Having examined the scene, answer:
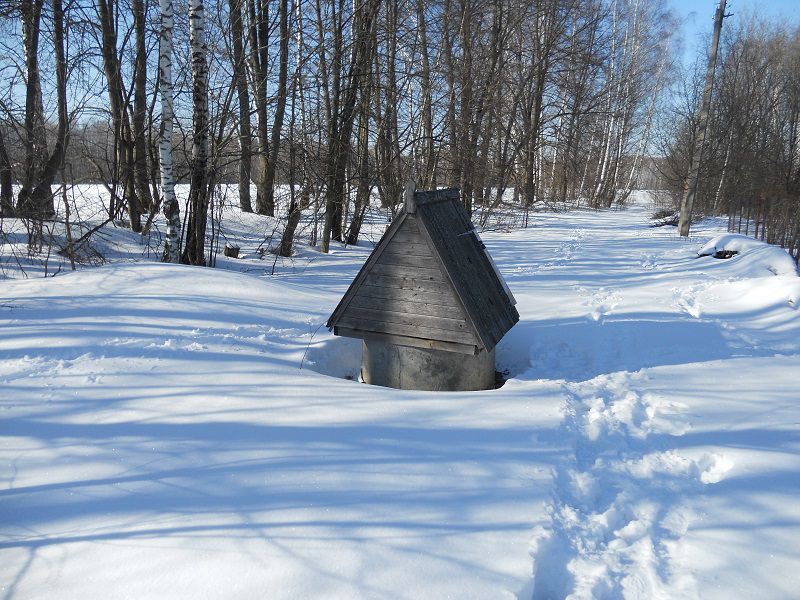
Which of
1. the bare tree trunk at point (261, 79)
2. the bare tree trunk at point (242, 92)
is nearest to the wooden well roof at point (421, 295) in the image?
the bare tree trunk at point (242, 92)

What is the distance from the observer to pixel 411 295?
17.4 feet

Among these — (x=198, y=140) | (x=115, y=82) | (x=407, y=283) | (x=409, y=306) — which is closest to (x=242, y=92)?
(x=198, y=140)

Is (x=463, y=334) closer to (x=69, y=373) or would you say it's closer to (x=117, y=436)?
(x=117, y=436)

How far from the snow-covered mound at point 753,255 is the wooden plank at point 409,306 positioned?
22.9 ft

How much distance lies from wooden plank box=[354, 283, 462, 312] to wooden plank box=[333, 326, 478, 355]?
14.3 inches

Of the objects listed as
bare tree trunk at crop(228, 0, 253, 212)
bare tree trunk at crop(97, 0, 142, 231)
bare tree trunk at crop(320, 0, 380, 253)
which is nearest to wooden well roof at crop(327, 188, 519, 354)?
bare tree trunk at crop(228, 0, 253, 212)

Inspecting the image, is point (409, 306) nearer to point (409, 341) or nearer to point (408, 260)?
point (409, 341)

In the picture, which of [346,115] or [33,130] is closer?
[33,130]

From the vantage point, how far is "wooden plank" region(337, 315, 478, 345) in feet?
16.7

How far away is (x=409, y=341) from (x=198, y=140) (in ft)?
19.5

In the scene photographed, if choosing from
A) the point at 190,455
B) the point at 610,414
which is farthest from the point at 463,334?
the point at 190,455

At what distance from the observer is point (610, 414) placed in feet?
15.6

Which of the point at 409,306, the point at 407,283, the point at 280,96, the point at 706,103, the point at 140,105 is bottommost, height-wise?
the point at 409,306

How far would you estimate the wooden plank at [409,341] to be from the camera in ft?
16.9
